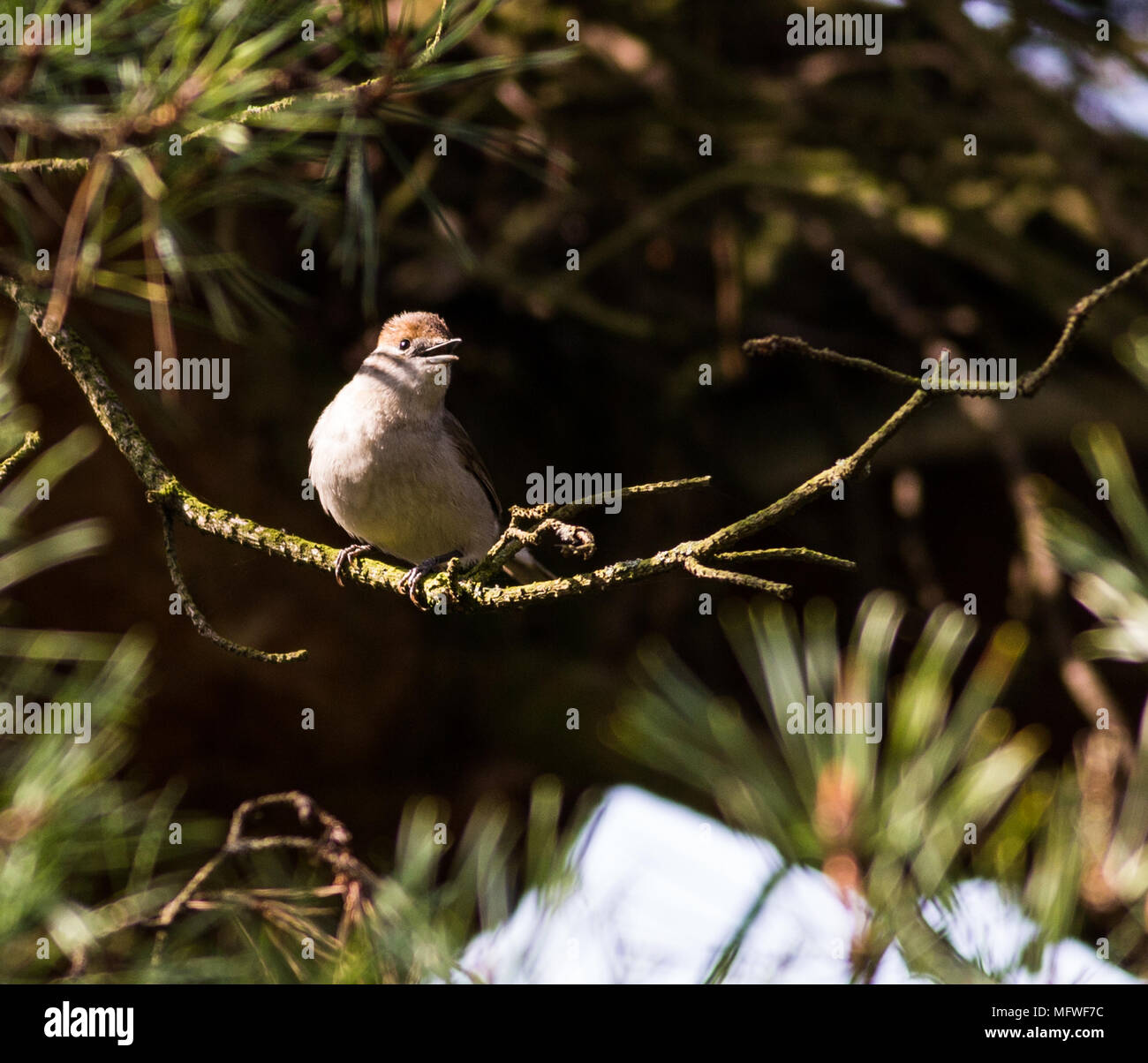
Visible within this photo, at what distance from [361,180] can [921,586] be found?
3331mm

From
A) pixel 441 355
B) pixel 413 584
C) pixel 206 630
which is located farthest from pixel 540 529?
pixel 441 355

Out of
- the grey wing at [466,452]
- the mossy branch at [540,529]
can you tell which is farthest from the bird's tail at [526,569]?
the mossy branch at [540,529]

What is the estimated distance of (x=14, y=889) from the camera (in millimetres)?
2158

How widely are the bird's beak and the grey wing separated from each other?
1.02ft

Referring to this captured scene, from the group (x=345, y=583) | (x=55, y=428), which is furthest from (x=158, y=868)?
(x=345, y=583)

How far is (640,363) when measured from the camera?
17.8ft

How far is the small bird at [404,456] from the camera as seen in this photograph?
13.9 ft

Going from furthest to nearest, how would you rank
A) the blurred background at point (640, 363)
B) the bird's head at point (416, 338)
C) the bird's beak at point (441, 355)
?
the blurred background at point (640, 363)
the bird's head at point (416, 338)
the bird's beak at point (441, 355)

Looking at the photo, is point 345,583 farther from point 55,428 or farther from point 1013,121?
point 1013,121

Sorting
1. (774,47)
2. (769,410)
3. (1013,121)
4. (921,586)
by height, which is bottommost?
(921,586)

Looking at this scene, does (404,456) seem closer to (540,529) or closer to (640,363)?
(640,363)

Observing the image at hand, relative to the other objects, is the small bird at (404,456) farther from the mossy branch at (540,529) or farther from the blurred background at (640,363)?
the mossy branch at (540,529)

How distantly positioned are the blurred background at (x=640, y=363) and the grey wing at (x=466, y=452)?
19.7 inches

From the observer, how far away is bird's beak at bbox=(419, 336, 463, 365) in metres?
4.20
